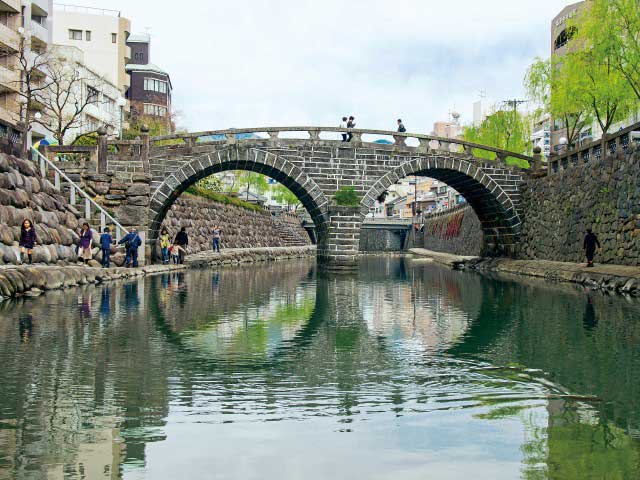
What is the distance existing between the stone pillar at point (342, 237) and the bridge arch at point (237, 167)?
50 centimetres

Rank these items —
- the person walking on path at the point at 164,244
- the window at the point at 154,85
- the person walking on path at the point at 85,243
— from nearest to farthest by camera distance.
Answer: the person walking on path at the point at 85,243, the person walking on path at the point at 164,244, the window at the point at 154,85

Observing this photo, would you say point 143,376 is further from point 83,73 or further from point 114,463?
point 83,73

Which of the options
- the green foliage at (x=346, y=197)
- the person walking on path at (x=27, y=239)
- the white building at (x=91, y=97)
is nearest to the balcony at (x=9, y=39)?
the white building at (x=91, y=97)

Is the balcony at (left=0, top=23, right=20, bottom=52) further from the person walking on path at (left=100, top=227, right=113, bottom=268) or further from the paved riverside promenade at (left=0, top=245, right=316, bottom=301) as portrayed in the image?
the person walking on path at (left=100, top=227, right=113, bottom=268)

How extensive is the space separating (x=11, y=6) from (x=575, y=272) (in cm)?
3514

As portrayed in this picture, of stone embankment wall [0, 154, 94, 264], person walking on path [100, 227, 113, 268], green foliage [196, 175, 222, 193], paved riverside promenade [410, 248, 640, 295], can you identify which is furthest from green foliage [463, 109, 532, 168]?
stone embankment wall [0, 154, 94, 264]

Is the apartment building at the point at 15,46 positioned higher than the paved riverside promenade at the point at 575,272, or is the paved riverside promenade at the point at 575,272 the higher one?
the apartment building at the point at 15,46

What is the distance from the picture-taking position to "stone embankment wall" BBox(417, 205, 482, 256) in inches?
2163

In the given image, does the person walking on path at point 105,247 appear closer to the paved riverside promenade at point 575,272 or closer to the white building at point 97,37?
the paved riverside promenade at point 575,272

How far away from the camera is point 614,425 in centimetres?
599

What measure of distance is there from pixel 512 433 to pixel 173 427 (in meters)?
2.51

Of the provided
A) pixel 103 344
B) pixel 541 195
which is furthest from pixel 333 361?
pixel 541 195

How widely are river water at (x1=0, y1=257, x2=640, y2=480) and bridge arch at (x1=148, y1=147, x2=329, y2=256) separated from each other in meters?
20.1

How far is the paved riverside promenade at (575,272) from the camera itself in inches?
836
